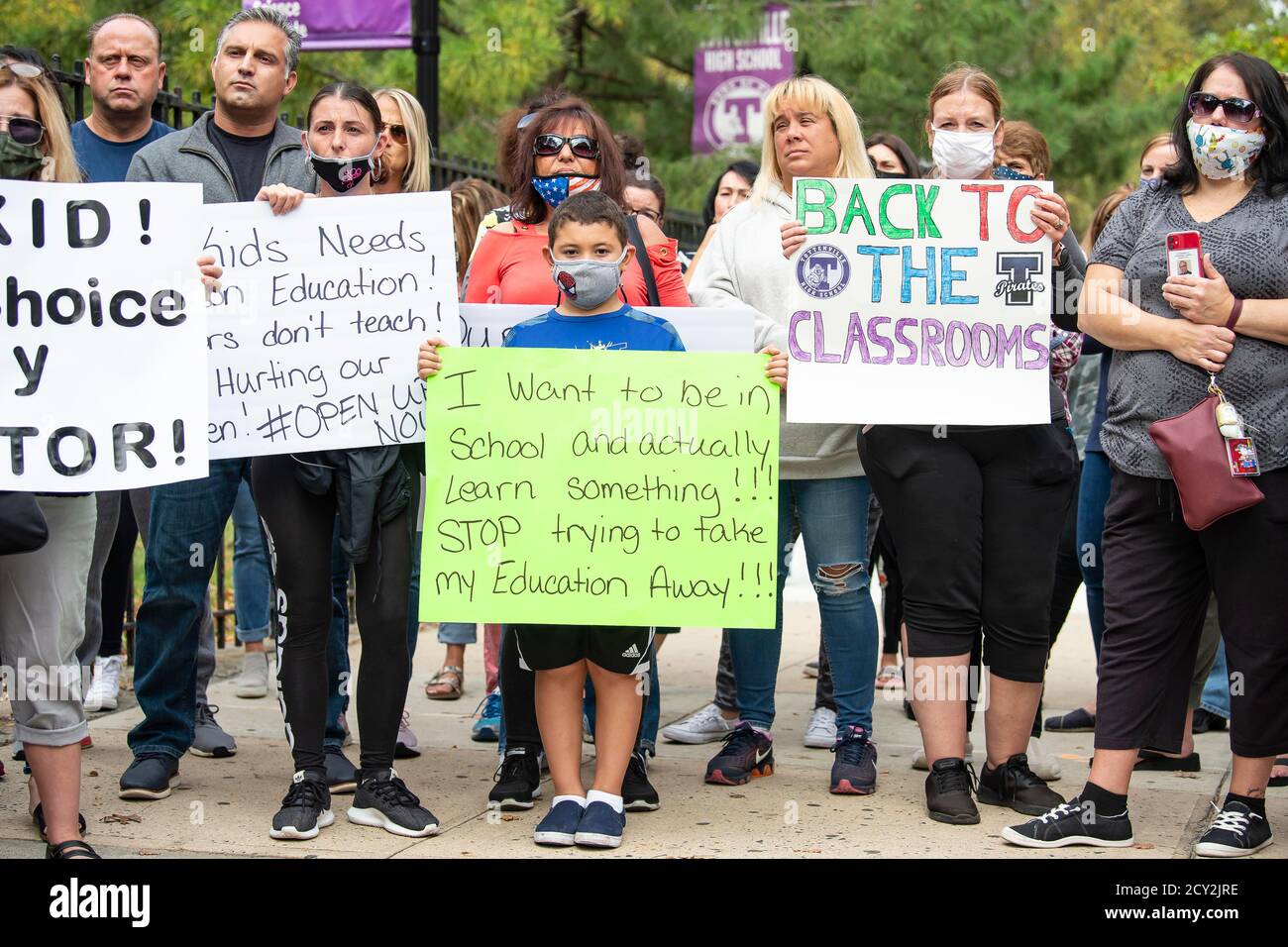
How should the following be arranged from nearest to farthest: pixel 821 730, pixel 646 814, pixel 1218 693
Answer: pixel 646 814, pixel 821 730, pixel 1218 693

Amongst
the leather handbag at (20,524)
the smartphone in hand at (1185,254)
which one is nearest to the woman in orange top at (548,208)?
the smartphone in hand at (1185,254)

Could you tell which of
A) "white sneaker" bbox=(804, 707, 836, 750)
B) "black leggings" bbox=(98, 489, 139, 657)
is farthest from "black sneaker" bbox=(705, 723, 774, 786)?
"black leggings" bbox=(98, 489, 139, 657)

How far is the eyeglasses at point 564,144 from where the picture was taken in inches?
202

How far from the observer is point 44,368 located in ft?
14.3

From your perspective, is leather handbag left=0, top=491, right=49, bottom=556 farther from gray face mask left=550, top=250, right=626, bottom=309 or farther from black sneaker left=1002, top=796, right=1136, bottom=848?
black sneaker left=1002, top=796, right=1136, bottom=848

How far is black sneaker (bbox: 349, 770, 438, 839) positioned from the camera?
468 centimetres

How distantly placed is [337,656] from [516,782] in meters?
0.92

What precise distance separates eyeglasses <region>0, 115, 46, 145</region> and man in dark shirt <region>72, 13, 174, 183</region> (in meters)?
1.26

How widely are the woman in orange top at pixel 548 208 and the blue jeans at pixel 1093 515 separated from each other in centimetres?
180

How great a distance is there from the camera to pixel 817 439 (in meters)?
5.27

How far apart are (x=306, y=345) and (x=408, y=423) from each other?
1.32 ft

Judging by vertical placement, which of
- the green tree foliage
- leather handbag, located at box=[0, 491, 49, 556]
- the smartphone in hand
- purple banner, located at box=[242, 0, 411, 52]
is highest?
the green tree foliage

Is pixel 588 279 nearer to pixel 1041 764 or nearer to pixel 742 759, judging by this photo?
pixel 742 759

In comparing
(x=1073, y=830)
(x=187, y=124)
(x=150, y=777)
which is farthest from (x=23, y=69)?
(x=1073, y=830)
